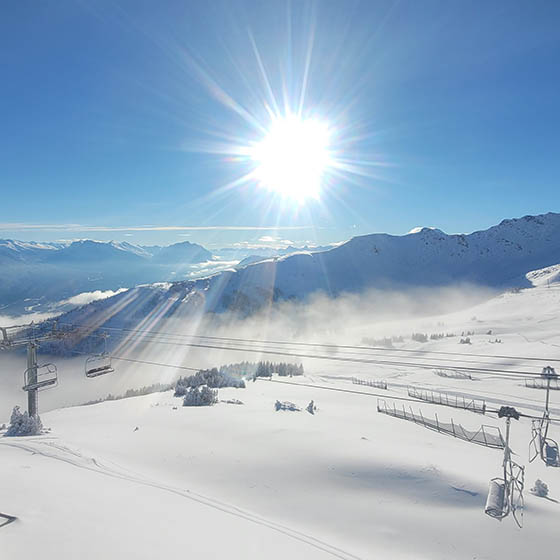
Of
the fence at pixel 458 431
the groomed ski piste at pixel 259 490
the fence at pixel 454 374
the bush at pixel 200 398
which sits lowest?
the fence at pixel 454 374

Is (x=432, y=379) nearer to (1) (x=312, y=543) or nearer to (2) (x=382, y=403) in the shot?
(2) (x=382, y=403)

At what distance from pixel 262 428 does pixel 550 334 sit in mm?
68420

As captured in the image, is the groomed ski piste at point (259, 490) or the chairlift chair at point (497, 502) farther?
the chairlift chair at point (497, 502)

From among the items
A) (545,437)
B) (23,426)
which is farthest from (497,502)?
(23,426)

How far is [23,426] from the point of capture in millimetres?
17750

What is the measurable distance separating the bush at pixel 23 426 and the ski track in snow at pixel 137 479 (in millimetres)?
2299

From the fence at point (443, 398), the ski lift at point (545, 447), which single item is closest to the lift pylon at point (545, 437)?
the ski lift at point (545, 447)

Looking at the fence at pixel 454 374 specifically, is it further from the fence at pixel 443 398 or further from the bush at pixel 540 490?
the bush at pixel 540 490

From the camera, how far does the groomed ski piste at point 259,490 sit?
7.58 meters

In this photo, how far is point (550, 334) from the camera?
65250 mm

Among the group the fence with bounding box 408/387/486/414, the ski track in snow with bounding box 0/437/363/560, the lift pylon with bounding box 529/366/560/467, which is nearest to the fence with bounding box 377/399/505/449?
the lift pylon with bounding box 529/366/560/467

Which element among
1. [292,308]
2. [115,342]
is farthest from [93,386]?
[292,308]

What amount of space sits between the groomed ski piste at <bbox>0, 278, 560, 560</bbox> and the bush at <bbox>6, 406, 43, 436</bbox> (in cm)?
133

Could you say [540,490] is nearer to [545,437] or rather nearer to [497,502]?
[545,437]
